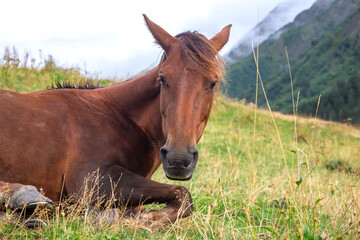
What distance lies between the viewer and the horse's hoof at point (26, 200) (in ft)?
7.88

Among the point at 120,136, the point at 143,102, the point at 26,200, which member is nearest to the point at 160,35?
the point at 143,102

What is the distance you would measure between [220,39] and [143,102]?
1.05 meters

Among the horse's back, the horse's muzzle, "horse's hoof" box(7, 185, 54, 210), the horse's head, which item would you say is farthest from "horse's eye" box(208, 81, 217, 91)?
"horse's hoof" box(7, 185, 54, 210)

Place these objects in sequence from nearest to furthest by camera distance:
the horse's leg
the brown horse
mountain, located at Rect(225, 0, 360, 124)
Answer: the brown horse < the horse's leg < mountain, located at Rect(225, 0, 360, 124)

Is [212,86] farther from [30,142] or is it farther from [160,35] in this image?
[30,142]

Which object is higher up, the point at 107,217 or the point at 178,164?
the point at 178,164

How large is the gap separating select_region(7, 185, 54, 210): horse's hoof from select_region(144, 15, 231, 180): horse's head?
885 mm

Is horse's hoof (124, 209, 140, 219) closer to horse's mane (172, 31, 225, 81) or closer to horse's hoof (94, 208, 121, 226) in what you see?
horse's hoof (94, 208, 121, 226)

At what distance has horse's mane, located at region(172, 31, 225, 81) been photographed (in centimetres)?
314

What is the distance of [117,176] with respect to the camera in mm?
3197

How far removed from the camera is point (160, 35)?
11.5ft

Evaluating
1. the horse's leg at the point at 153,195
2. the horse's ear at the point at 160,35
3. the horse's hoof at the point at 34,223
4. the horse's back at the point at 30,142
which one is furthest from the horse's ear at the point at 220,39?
the horse's hoof at the point at 34,223

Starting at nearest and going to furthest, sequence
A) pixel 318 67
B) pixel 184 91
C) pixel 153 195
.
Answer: pixel 184 91
pixel 153 195
pixel 318 67

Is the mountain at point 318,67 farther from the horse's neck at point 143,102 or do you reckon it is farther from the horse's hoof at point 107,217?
the horse's hoof at point 107,217
